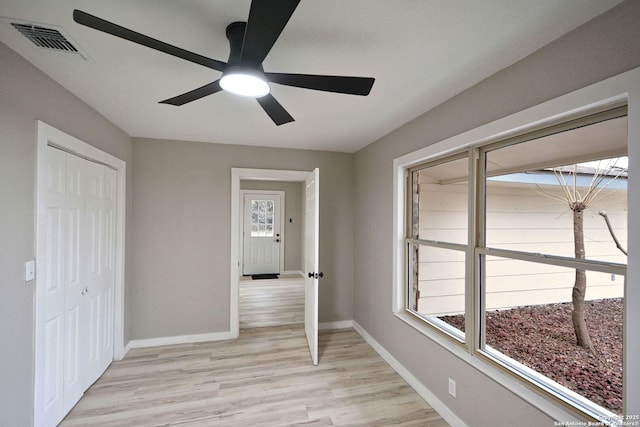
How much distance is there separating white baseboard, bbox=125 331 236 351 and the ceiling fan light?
9.77 feet

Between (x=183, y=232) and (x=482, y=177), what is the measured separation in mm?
3102

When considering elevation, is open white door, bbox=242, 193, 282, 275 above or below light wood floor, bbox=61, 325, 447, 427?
above

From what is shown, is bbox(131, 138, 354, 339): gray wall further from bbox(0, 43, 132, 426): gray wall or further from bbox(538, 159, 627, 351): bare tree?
bbox(538, 159, 627, 351): bare tree

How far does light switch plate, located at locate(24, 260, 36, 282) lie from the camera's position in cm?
161

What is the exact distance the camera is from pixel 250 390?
A: 2.39 m

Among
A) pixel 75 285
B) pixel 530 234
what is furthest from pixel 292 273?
pixel 530 234

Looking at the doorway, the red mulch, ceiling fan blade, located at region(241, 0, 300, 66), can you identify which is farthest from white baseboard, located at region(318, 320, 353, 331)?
ceiling fan blade, located at region(241, 0, 300, 66)

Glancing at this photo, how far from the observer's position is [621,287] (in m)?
1.19

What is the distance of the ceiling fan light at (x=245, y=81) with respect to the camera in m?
1.23

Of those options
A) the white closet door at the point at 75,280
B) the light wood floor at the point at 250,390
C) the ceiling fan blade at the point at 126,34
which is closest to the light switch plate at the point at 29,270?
the white closet door at the point at 75,280

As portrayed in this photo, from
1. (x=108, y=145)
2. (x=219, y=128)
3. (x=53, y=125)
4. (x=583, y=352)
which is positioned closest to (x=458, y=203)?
(x=583, y=352)

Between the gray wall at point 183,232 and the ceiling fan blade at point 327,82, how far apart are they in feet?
7.48

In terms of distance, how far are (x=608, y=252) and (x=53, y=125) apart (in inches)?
127

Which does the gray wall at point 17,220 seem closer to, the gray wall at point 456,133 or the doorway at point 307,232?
the doorway at point 307,232
